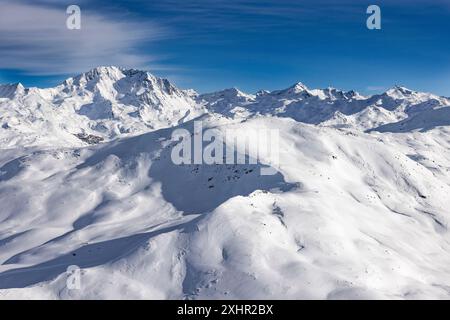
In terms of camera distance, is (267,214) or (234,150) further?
(234,150)
